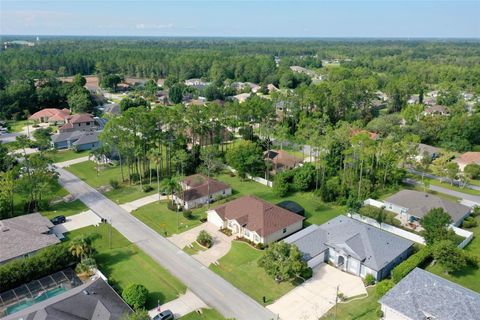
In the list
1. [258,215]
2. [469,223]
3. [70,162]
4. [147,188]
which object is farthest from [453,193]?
[70,162]

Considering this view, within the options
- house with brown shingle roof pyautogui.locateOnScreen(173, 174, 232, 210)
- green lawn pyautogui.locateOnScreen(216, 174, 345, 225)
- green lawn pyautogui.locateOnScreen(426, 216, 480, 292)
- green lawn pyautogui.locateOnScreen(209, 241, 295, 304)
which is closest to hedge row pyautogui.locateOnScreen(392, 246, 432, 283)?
green lawn pyautogui.locateOnScreen(426, 216, 480, 292)

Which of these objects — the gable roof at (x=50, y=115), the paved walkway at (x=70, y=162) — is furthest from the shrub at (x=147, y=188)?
the gable roof at (x=50, y=115)

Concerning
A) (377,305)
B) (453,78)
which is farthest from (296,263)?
(453,78)

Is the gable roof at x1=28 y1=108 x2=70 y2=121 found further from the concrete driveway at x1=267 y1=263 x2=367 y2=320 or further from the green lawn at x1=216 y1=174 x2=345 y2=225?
the concrete driveway at x1=267 y1=263 x2=367 y2=320

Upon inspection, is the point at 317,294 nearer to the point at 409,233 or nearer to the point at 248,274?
the point at 248,274

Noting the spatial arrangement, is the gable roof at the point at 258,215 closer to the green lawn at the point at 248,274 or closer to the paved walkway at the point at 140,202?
the green lawn at the point at 248,274

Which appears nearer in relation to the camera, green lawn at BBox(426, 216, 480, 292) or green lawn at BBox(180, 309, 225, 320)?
green lawn at BBox(180, 309, 225, 320)
